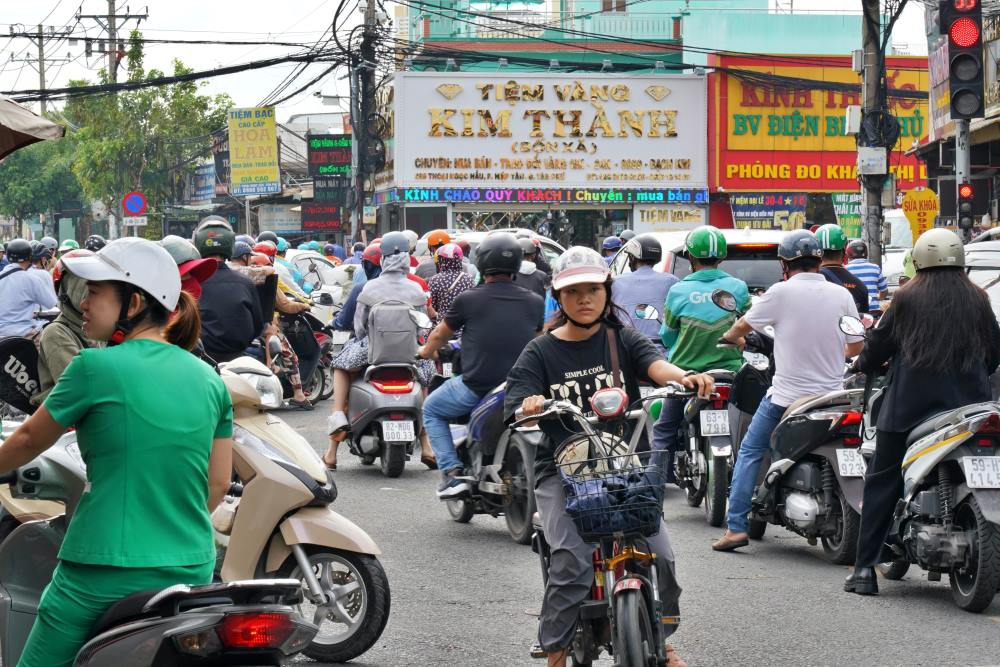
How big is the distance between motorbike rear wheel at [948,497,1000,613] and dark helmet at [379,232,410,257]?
5991 mm

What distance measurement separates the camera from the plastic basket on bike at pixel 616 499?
493 centimetres

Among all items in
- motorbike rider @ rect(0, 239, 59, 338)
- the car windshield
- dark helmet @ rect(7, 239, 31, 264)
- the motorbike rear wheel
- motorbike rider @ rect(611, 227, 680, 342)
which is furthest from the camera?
dark helmet @ rect(7, 239, 31, 264)

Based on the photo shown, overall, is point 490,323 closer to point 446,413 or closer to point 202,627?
point 446,413

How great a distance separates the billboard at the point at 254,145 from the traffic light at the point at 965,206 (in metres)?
36.8

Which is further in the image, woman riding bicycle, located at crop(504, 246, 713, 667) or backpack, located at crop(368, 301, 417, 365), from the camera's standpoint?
backpack, located at crop(368, 301, 417, 365)

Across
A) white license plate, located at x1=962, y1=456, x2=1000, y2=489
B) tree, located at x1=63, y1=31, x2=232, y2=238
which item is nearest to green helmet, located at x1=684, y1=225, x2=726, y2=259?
white license plate, located at x1=962, y1=456, x2=1000, y2=489

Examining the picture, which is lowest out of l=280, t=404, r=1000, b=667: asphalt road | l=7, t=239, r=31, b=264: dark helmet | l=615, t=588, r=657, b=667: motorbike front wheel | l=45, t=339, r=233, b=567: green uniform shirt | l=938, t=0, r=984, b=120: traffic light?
l=280, t=404, r=1000, b=667: asphalt road

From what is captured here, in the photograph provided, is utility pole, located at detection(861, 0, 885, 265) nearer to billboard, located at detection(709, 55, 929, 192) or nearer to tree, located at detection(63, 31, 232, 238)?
billboard, located at detection(709, 55, 929, 192)

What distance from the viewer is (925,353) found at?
23.6 ft

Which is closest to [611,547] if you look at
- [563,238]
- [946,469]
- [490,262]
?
[946,469]

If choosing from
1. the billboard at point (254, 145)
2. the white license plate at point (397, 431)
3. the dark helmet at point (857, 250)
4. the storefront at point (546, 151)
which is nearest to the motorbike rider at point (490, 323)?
the white license plate at point (397, 431)

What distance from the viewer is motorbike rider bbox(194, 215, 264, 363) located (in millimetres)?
9148

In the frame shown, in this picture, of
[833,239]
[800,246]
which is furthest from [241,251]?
[800,246]

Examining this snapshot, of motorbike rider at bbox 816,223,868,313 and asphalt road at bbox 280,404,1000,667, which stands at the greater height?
motorbike rider at bbox 816,223,868,313
